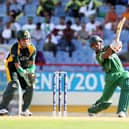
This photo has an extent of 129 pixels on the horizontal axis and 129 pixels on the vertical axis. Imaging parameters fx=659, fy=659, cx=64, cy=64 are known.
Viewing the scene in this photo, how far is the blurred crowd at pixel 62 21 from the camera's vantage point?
20891 millimetres

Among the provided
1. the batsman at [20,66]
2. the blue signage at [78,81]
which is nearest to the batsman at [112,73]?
the batsman at [20,66]

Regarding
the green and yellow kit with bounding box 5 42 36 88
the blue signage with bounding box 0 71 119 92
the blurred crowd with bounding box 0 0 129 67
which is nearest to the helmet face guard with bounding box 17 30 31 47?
the green and yellow kit with bounding box 5 42 36 88

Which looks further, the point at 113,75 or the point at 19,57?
the point at 19,57

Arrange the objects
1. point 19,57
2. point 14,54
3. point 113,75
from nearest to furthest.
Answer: point 113,75
point 14,54
point 19,57

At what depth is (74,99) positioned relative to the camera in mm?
17688

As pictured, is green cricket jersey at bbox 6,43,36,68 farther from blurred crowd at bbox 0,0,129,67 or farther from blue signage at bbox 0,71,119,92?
blurred crowd at bbox 0,0,129,67

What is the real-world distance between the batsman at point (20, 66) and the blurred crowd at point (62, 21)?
6419 mm

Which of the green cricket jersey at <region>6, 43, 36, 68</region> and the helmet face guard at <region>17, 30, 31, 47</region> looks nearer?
the helmet face guard at <region>17, 30, 31, 47</region>

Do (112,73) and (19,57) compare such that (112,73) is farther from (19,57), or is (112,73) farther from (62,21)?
(62,21)
